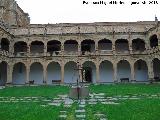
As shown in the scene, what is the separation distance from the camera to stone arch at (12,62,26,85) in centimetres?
3547

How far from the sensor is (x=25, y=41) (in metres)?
33.9

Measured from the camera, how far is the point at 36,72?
117 ft

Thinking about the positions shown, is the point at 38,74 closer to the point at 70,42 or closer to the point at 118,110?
the point at 70,42

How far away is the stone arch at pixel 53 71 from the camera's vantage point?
116 ft

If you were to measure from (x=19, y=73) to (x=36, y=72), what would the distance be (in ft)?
7.62

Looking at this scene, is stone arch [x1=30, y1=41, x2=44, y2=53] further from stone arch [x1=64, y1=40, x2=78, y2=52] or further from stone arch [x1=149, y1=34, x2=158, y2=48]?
stone arch [x1=149, y1=34, x2=158, y2=48]

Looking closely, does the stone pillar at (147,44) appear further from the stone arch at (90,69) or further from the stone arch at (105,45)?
the stone arch at (90,69)

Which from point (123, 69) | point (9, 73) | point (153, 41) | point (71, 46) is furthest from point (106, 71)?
point (9, 73)

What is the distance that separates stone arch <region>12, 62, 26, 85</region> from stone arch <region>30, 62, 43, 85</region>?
108 centimetres

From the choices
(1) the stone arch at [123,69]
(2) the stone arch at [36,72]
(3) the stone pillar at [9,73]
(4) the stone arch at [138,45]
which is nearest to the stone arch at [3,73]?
(3) the stone pillar at [9,73]

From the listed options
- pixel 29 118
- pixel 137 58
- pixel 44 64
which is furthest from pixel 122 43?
pixel 29 118

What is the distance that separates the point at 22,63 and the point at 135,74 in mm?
15362

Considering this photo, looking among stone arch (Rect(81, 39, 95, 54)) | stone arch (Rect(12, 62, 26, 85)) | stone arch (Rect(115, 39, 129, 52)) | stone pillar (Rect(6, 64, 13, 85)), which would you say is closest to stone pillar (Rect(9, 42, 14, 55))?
stone pillar (Rect(6, 64, 13, 85))

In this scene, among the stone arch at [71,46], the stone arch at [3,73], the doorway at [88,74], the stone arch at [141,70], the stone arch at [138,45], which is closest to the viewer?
the stone arch at [3,73]
